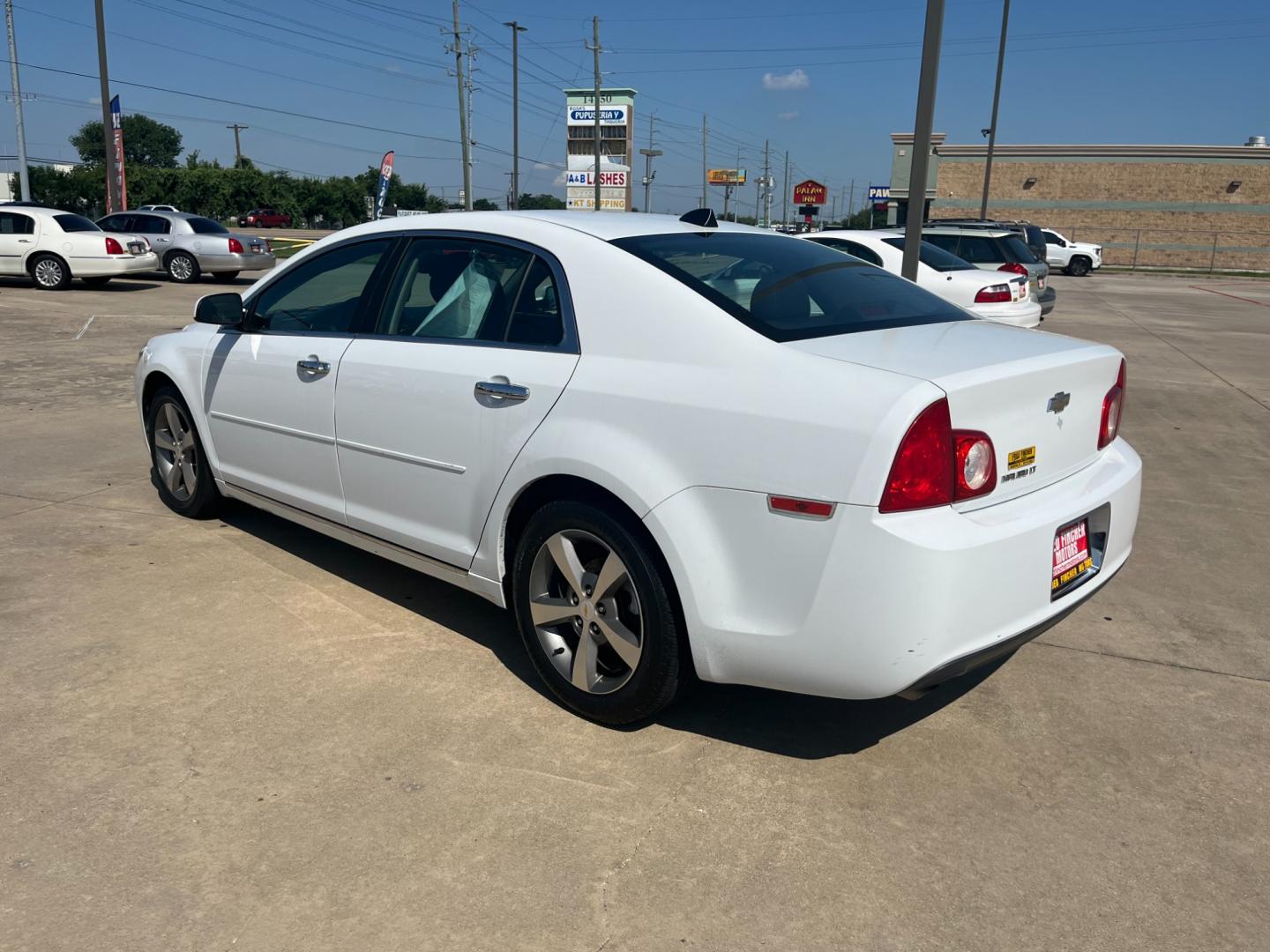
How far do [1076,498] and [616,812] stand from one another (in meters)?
1.66

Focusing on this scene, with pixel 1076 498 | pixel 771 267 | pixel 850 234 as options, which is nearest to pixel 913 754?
pixel 1076 498

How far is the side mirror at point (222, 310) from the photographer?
462 centimetres

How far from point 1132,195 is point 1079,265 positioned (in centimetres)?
1874

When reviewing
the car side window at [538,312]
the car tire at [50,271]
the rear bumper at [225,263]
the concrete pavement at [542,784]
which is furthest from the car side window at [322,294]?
the rear bumper at [225,263]

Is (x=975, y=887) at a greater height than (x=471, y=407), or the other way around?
(x=471, y=407)

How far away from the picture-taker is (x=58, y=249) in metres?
18.3

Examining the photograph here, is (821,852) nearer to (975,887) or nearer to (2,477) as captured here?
(975,887)

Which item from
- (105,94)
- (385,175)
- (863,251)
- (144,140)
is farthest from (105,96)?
(144,140)

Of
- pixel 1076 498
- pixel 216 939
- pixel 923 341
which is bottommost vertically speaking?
pixel 216 939

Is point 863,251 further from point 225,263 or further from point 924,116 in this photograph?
point 225,263

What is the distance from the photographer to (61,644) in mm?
3889

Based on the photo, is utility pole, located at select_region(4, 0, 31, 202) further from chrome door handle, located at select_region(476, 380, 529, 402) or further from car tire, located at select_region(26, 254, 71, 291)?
chrome door handle, located at select_region(476, 380, 529, 402)

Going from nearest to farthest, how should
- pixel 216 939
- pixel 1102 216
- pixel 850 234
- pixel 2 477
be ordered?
pixel 216 939, pixel 2 477, pixel 850 234, pixel 1102 216

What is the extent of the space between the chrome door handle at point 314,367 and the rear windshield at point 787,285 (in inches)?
55.3
